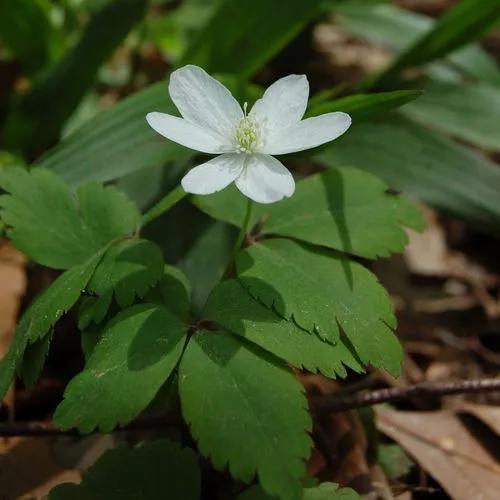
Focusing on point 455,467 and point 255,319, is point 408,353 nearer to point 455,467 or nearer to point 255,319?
point 455,467

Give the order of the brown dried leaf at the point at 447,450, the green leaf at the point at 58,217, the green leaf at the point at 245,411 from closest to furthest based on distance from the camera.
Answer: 1. the green leaf at the point at 245,411
2. the green leaf at the point at 58,217
3. the brown dried leaf at the point at 447,450

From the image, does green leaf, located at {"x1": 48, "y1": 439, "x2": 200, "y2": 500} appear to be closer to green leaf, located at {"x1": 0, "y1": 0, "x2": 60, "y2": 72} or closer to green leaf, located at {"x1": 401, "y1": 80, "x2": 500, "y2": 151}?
green leaf, located at {"x1": 401, "y1": 80, "x2": 500, "y2": 151}

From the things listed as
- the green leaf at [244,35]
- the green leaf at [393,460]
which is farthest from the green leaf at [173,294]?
the green leaf at [244,35]

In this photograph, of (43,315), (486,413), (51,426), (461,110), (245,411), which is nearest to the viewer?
(245,411)

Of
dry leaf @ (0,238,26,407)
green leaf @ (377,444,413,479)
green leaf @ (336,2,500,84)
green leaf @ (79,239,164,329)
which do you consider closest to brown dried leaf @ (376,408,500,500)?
green leaf @ (377,444,413,479)

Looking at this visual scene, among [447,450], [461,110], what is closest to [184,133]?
[447,450]

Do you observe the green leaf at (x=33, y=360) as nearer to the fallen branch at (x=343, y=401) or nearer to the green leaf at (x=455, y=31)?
the fallen branch at (x=343, y=401)

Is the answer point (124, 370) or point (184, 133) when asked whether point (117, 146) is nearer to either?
point (184, 133)
